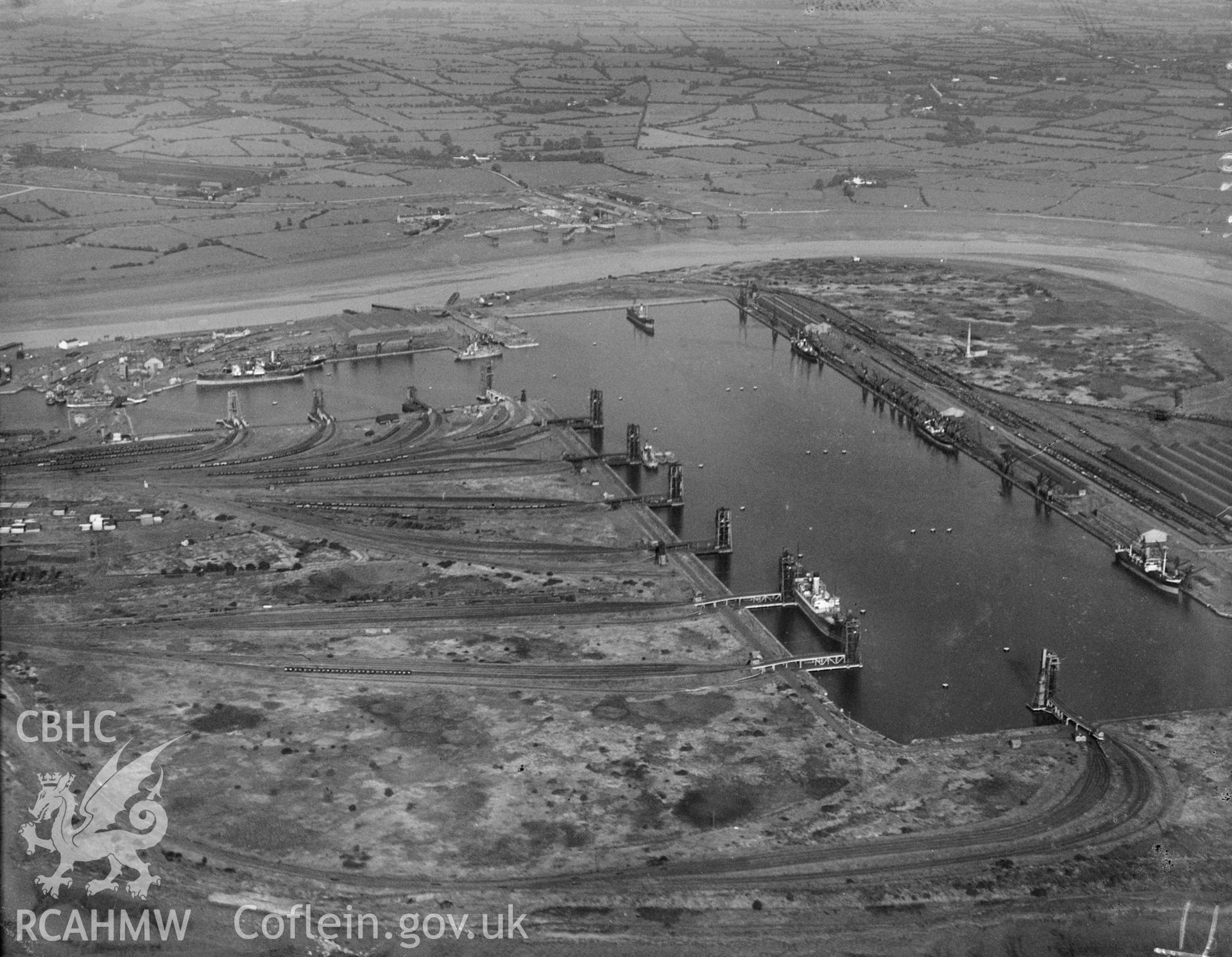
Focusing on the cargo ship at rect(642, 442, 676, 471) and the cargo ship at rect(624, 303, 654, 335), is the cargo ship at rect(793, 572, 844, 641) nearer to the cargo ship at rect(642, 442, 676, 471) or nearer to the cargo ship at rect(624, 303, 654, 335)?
the cargo ship at rect(642, 442, 676, 471)

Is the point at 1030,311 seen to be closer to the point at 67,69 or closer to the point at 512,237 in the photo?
the point at 512,237

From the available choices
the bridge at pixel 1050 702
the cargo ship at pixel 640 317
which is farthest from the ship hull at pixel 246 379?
the bridge at pixel 1050 702

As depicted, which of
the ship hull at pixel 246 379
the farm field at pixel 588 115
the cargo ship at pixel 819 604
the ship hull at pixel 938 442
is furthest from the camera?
the farm field at pixel 588 115

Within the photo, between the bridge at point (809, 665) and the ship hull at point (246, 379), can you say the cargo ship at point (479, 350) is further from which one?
the bridge at point (809, 665)

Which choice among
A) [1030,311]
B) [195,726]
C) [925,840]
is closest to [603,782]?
[925,840]

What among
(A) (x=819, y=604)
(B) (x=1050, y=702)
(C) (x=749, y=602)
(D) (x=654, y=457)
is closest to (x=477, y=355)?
(D) (x=654, y=457)

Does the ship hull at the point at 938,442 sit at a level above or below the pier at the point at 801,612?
above
